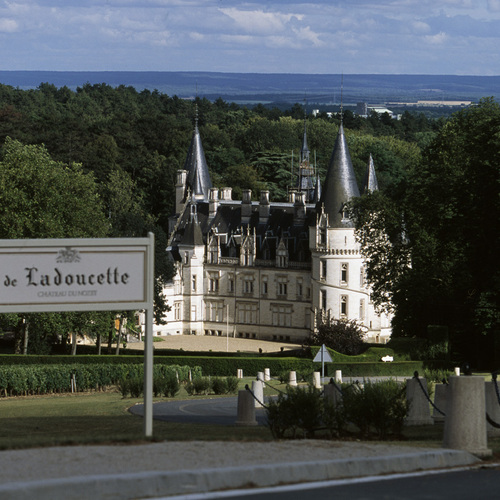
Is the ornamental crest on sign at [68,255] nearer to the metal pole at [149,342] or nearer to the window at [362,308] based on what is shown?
the metal pole at [149,342]

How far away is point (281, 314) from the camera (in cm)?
10294

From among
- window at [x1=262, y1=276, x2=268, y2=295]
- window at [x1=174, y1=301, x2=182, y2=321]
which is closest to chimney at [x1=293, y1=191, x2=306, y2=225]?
window at [x1=262, y1=276, x2=268, y2=295]

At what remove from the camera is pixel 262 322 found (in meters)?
103

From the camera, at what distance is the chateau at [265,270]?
98.8 meters

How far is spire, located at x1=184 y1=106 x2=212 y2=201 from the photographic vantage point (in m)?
114

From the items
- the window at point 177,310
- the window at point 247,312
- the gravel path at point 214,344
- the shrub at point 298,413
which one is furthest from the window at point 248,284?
the shrub at point 298,413

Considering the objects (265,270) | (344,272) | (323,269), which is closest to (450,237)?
(344,272)

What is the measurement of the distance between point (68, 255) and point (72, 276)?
0.30 meters

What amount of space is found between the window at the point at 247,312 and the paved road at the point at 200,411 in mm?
59725

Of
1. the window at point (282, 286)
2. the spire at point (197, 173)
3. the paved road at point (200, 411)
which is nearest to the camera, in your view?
the paved road at point (200, 411)

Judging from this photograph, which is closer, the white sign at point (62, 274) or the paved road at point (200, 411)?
the white sign at point (62, 274)

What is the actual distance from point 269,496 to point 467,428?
4891 millimetres

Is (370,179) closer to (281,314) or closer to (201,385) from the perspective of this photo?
(281,314)

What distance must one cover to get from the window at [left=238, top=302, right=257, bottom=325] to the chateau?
0.08 m
